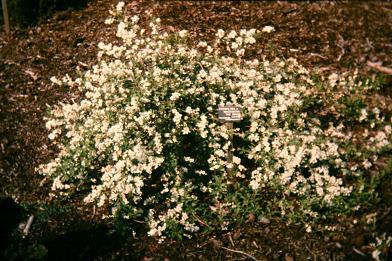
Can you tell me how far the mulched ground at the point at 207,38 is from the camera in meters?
3.71

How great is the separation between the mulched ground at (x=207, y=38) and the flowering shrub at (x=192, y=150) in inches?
8.7

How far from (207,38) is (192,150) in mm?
2354

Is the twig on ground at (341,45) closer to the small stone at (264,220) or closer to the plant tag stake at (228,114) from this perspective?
the plant tag stake at (228,114)

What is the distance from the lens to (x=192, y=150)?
169 inches

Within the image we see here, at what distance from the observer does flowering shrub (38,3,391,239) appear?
3869 mm

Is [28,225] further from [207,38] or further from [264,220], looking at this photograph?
[207,38]

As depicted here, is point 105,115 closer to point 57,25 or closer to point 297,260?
point 297,260

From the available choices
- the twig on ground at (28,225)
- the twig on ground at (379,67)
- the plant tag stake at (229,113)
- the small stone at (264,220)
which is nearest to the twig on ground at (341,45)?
the twig on ground at (379,67)

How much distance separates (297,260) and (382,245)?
0.74 meters

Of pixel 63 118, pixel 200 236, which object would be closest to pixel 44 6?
pixel 63 118

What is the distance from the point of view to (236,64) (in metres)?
4.75

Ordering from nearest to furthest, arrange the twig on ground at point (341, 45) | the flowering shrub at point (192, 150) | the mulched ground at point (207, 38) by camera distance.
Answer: the mulched ground at point (207, 38) < the flowering shrub at point (192, 150) < the twig on ground at point (341, 45)

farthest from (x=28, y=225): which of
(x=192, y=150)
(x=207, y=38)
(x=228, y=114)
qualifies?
(x=207, y=38)

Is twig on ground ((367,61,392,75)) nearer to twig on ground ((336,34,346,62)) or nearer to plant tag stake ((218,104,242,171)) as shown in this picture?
twig on ground ((336,34,346,62))
